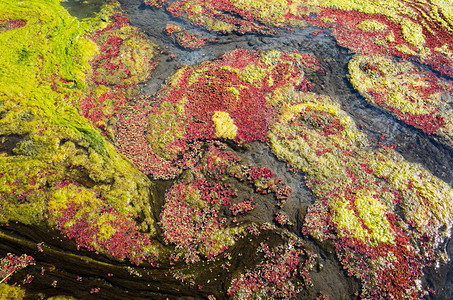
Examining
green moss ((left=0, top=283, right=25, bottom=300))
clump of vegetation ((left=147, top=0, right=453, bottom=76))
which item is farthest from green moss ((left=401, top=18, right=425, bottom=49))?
green moss ((left=0, top=283, right=25, bottom=300))

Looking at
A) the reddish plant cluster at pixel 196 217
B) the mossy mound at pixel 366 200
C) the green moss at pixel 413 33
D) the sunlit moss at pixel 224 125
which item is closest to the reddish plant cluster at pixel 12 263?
the reddish plant cluster at pixel 196 217

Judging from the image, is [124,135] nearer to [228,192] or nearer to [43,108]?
[43,108]

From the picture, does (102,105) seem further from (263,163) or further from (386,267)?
(386,267)

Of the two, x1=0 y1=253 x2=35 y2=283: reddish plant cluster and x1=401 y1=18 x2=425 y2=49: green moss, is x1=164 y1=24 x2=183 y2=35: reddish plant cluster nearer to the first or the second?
x1=0 y1=253 x2=35 y2=283: reddish plant cluster

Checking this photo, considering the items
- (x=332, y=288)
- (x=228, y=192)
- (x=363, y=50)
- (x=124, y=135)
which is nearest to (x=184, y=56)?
(x=124, y=135)

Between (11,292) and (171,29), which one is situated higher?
(171,29)

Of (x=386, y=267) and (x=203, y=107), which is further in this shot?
(x=203, y=107)

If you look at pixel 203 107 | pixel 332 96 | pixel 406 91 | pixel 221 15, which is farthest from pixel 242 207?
pixel 221 15
